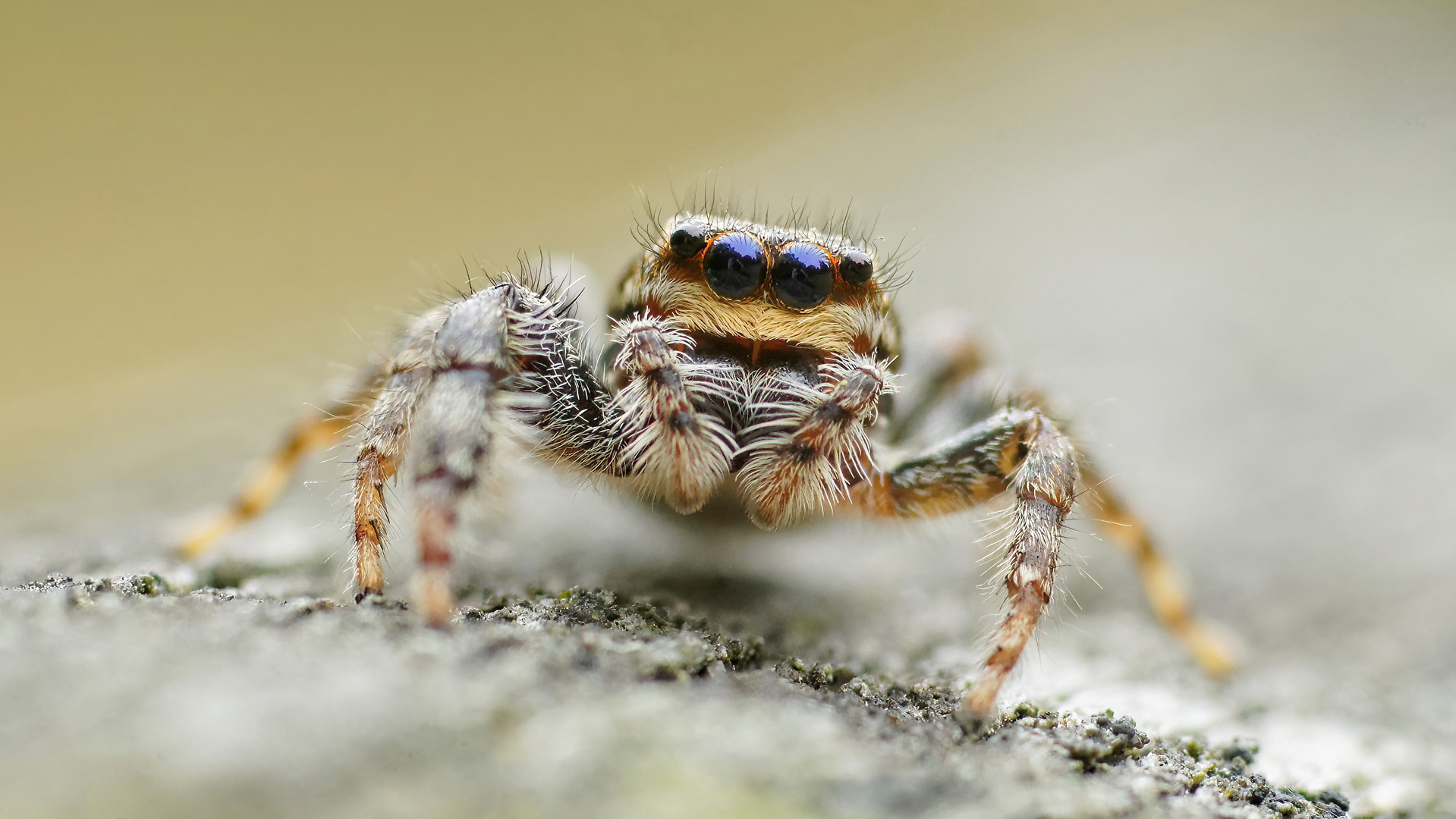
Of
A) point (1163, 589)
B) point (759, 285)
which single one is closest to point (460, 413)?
point (759, 285)

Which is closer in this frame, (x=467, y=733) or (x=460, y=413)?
(x=467, y=733)

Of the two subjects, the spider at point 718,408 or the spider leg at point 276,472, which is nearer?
the spider at point 718,408

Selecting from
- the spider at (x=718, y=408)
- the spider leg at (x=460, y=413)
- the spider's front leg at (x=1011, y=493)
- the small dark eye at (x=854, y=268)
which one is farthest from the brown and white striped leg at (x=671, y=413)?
the spider's front leg at (x=1011, y=493)

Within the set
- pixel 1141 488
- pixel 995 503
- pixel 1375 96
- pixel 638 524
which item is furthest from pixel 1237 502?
pixel 1375 96

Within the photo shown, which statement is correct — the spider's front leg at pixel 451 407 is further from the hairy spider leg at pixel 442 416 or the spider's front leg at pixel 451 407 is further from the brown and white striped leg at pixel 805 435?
the brown and white striped leg at pixel 805 435

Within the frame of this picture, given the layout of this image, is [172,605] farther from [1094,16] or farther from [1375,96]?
[1094,16]

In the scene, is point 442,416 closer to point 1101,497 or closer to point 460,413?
point 460,413

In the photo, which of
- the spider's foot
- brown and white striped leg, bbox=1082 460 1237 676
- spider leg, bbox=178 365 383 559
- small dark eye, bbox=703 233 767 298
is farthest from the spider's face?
spider leg, bbox=178 365 383 559

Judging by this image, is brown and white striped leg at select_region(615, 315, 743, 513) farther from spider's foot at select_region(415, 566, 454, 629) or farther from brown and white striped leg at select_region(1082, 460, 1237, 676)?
brown and white striped leg at select_region(1082, 460, 1237, 676)
